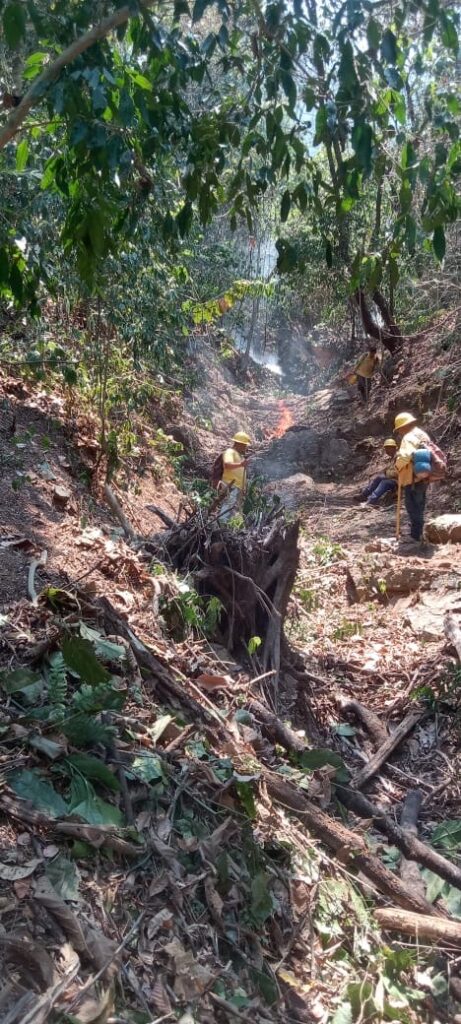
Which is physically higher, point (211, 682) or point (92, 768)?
point (92, 768)

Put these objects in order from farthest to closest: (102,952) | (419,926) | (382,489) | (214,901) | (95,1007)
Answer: (382,489) < (419,926) < (214,901) < (102,952) < (95,1007)

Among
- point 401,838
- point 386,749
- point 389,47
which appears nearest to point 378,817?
point 401,838

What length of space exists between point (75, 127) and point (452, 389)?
10.6 meters

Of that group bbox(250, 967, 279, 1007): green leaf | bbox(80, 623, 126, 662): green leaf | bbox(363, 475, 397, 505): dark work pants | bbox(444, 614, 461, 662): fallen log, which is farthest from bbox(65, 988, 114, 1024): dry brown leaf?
bbox(363, 475, 397, 505): dark work pants

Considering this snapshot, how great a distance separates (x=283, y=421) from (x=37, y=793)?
19172 millimetres

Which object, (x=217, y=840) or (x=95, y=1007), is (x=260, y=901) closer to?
(x=217, y=840)

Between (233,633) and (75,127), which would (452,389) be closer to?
(233,633)

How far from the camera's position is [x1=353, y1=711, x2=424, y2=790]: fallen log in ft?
15.9

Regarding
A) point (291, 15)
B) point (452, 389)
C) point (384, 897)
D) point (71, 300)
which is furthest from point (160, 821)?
point (452, 389)

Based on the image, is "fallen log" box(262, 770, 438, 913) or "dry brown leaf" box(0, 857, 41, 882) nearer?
"dry brown leaf" box(0, 857, 41, 882)

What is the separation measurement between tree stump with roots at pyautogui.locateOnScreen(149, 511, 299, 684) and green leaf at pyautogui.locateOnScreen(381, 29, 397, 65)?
11.3 ft

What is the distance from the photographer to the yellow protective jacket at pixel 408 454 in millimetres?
9070

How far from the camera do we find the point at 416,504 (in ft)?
30.2

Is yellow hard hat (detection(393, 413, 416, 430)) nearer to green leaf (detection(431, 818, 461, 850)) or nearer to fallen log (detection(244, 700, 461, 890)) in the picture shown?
fallen log (detection(244, 700, 461, 890))
